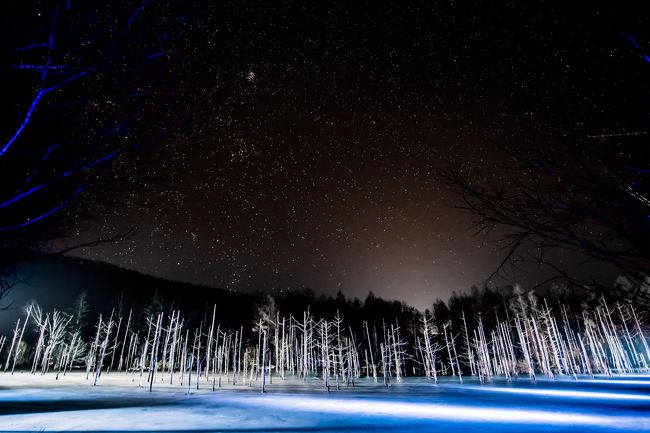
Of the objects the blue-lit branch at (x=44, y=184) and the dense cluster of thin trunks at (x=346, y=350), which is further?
the dense cluster of thin trunks at (x=346, y=350)

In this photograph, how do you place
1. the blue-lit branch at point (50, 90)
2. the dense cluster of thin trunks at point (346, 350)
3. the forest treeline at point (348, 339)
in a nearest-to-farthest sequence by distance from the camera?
the blue-lit branch at point (50, 90) < the dense cluster of thin trunks at point (346, 350) < the forest treeline at point (348, 339)

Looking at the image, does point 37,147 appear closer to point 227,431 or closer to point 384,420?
point 227,431

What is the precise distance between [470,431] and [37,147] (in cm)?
916

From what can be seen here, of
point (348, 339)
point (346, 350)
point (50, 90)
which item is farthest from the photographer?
point (346, 350)

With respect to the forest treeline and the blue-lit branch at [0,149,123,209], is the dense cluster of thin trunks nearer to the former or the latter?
the forest treeline

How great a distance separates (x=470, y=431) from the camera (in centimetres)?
657

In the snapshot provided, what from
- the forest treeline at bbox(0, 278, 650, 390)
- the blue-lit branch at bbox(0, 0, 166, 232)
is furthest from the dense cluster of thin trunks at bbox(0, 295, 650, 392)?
the blue-lit branch at bbox(0, 0, 166, 232)

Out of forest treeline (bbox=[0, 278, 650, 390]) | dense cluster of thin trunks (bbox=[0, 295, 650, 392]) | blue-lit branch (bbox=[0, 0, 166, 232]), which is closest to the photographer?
blue-lit branch (bbox=[0, 0, 166, 232])

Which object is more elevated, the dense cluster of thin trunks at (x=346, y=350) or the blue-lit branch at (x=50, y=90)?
the blue-lit branch at (x=50, y=90)

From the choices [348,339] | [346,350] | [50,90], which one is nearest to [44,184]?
[50,90]

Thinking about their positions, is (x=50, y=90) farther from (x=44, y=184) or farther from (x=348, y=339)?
(x=348, y=339)

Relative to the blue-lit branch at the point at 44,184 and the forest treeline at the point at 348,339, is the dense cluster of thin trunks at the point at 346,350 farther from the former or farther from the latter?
the blue-lit branch at the point at 44,184

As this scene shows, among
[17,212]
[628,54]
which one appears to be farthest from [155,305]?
[628,54]

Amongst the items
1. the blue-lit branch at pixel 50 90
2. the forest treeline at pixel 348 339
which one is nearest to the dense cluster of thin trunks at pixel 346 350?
the forest treeline at pixel 348 339
